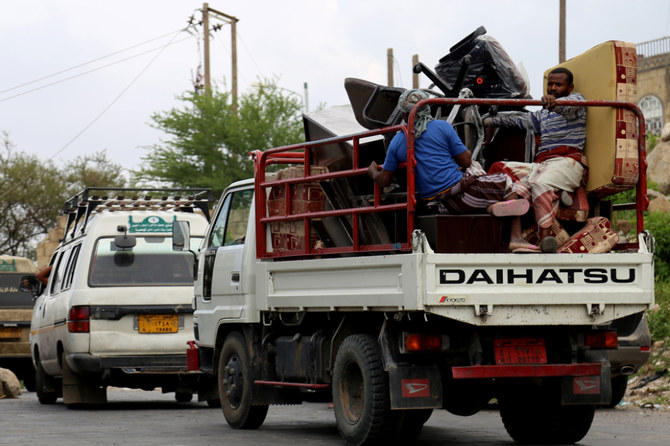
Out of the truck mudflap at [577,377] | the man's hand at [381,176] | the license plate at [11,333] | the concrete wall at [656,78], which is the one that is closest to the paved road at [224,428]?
the truck mudflap at [577,377]

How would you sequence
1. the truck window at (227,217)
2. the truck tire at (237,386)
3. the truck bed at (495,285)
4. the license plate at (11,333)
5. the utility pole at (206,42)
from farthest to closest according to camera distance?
1. the utility pole at (206,42)
2. the license plate at (11,333)
3. the truck window at (227,217)
4. the truck tire at (237,386)
5. the truck bed at (495,285)

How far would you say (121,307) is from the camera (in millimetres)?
13164

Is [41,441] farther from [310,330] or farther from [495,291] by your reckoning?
[495,291]

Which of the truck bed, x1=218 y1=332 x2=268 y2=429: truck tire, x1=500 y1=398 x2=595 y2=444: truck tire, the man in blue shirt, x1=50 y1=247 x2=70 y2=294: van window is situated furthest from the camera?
x1=50 y1=247 x2=70 y2=294: van window

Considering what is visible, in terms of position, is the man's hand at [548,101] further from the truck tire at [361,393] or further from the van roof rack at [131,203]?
the van roof rack at [131,203]

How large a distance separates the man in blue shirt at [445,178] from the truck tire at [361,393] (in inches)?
45.3

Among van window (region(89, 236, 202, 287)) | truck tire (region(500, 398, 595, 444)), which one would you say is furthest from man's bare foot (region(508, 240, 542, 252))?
van window (region(89, 236, 202, 287))

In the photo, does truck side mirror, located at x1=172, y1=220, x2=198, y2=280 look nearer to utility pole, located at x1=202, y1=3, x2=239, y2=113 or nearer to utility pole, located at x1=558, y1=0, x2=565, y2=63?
utility pole, located at x1=558, y1=0, x2=565, y2=63

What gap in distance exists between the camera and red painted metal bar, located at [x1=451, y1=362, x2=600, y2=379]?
8.08 metres

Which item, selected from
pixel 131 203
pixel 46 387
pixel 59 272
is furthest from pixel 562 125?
pixel 46 387

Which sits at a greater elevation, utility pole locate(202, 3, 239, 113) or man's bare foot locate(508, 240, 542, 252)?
utility pole locate(202, 3, 239, 113)

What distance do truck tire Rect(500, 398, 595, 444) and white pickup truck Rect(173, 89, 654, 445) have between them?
0.4 inches

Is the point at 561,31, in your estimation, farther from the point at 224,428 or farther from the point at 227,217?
the point at 224,428

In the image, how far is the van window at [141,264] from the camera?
1342cm
